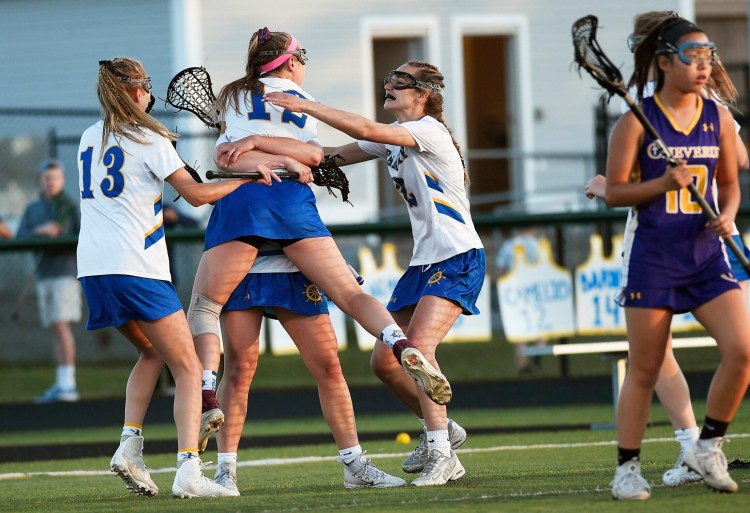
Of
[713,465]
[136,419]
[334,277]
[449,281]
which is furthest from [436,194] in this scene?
[713,465]

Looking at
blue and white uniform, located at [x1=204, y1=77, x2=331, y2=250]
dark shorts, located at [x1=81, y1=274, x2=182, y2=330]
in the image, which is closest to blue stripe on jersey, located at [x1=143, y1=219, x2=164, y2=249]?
dark shorts, located at [x1=81, y1=274, x2=182, y2=330]

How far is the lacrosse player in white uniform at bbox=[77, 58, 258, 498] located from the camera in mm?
6535

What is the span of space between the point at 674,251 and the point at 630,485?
1007 mm

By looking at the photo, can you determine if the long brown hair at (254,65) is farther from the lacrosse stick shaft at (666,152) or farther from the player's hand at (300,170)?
the lacrosse stick shaft at (666,152)

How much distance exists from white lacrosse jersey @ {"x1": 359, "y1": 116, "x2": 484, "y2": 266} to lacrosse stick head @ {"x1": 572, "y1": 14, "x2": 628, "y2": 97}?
1092 millimetres

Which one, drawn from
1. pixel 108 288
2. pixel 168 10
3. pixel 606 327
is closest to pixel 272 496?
pixel 108 288

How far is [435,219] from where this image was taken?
704cm

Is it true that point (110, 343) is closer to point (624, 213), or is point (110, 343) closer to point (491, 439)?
point (624, 213)

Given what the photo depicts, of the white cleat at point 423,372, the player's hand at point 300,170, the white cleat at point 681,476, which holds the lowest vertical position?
the white cleat at point 681,476

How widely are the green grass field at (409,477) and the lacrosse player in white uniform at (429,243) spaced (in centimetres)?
31

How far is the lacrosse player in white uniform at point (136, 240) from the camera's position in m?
6.54

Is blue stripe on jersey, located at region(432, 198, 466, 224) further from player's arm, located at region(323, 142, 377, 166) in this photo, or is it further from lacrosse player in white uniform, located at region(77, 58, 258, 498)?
lacrosse player in white uniform, located at region(77, 58, 258, 498)

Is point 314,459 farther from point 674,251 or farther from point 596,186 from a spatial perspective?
point 674,251

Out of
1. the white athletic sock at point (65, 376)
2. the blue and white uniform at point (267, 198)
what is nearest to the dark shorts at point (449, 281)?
the blue and white uniform at point (267, 198)
